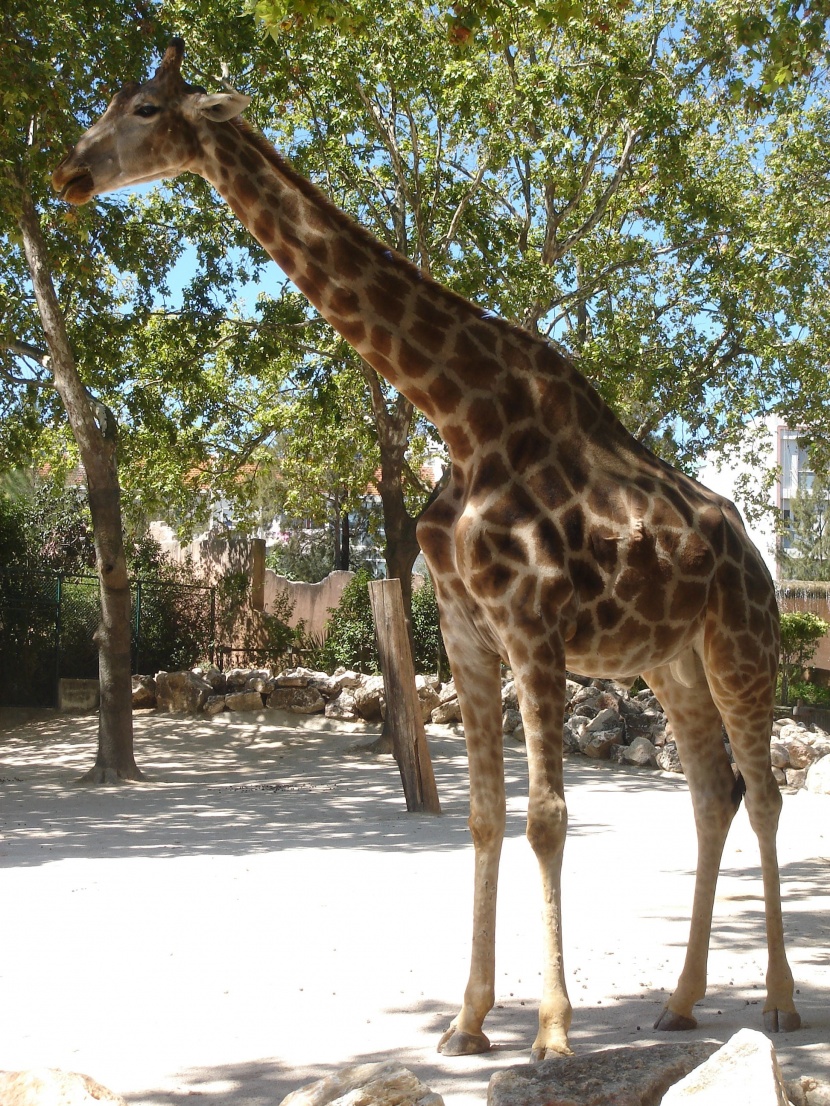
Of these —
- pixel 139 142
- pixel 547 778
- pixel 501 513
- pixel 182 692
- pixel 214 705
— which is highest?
pixel 139 142

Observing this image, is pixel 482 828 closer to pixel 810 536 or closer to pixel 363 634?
pixel 363 634

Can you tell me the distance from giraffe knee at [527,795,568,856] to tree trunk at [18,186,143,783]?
1029 centimetres

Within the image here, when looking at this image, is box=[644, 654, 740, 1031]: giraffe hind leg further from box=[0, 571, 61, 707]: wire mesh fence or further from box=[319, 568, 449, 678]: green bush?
box=[0, 571, 61, 707]: wire mesh fence

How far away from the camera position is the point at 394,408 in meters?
15.4

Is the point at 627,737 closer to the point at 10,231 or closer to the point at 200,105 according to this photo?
the point at 10,231

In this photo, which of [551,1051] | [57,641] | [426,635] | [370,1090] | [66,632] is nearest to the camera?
[370,1090]

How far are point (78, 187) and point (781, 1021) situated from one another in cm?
414

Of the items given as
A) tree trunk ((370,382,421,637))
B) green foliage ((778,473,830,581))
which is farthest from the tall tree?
green foliage ((778,473,830,581))

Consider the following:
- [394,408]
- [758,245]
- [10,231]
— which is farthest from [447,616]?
[758,245]

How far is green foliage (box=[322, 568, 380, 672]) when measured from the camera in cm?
1928

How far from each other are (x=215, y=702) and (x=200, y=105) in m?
14.2

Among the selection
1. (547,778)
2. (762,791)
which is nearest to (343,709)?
(762,791)

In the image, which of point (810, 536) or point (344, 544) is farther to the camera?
point (810, 536)

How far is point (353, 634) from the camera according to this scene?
19.4 meters
